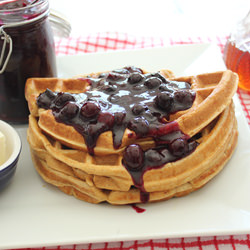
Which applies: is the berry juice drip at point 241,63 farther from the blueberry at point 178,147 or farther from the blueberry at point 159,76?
the blueberry at point 178,147

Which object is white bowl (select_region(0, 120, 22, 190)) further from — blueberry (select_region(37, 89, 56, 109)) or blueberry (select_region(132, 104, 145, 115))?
blueberry (select_region(132, 104, 145, 115))

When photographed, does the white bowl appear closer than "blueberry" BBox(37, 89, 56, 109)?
Yes

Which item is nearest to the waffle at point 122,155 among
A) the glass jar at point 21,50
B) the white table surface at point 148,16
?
the glass jar at point 21,50

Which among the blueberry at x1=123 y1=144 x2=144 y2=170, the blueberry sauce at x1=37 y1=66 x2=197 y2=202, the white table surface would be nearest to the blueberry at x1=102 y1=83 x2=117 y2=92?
the blueberry sauce at x1=37 y1=66 x2=197 y2=202

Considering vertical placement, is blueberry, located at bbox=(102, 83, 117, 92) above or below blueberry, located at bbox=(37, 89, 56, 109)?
above

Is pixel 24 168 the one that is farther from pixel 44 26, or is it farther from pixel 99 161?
pixel 44 26
